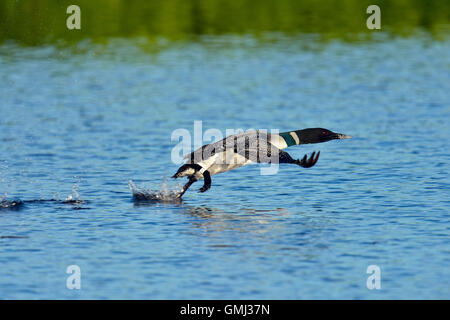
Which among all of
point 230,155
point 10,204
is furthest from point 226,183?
point 10,204

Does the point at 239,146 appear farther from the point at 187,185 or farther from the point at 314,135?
the point at 314,135

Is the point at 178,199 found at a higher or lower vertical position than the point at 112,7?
lower

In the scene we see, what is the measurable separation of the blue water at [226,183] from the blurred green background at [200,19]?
140 inches

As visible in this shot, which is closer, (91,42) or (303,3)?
(91,42)

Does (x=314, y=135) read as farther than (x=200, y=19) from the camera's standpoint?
No

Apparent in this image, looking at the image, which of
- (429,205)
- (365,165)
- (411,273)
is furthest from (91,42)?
(411,273)

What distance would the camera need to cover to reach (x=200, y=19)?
136 ft

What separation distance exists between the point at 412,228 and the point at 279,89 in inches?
641

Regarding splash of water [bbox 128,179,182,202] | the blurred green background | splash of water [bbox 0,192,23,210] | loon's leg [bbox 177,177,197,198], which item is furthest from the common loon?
the blurred green background

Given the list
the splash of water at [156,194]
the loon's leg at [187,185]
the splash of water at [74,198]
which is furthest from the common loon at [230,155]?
the splash of water at [74,198]

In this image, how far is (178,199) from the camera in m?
17.1

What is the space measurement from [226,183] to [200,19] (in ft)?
77.3

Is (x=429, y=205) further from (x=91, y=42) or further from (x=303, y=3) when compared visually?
(x=303, y=3)

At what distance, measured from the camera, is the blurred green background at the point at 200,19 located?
3984 centimetres
